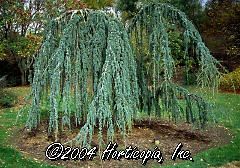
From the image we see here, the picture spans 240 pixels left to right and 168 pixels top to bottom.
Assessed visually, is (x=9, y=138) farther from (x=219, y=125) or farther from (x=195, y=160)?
(x=219, y=125)

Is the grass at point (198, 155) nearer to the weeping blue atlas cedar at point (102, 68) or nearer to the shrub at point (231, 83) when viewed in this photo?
the weeping blue atlas cedar at point (102, 68)

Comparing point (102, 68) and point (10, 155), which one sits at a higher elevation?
point (102, 68)

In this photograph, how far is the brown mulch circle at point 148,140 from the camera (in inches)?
265

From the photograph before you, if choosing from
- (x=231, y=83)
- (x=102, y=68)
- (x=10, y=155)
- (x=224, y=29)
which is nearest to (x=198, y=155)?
(x=102, y=68)

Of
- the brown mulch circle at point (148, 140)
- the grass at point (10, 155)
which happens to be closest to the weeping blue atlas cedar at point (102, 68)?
the brown mulch circle at point (148, 140)

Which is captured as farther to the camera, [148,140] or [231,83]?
[231,83]

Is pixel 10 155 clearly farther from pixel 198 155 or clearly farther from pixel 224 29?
pixel 224 29

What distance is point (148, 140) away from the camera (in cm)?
782

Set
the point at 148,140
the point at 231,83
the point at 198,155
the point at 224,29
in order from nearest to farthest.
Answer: the point at 198,155
the point at 148,140
the point at 231,83
the point at 224,29

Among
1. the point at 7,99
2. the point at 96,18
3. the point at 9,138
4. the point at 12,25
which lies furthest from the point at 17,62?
the point at 96,18

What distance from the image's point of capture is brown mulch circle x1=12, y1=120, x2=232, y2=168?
673 cm

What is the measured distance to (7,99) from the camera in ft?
46.5

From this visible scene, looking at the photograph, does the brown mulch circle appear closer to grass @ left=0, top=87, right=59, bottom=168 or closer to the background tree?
grass @ left=0, top=87, right=59, bottom=168

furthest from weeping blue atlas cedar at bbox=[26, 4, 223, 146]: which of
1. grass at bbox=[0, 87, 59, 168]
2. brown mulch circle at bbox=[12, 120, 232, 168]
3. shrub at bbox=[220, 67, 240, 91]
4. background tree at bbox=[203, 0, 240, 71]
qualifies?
background tree at bbox=[203, 0, 240, 71]
